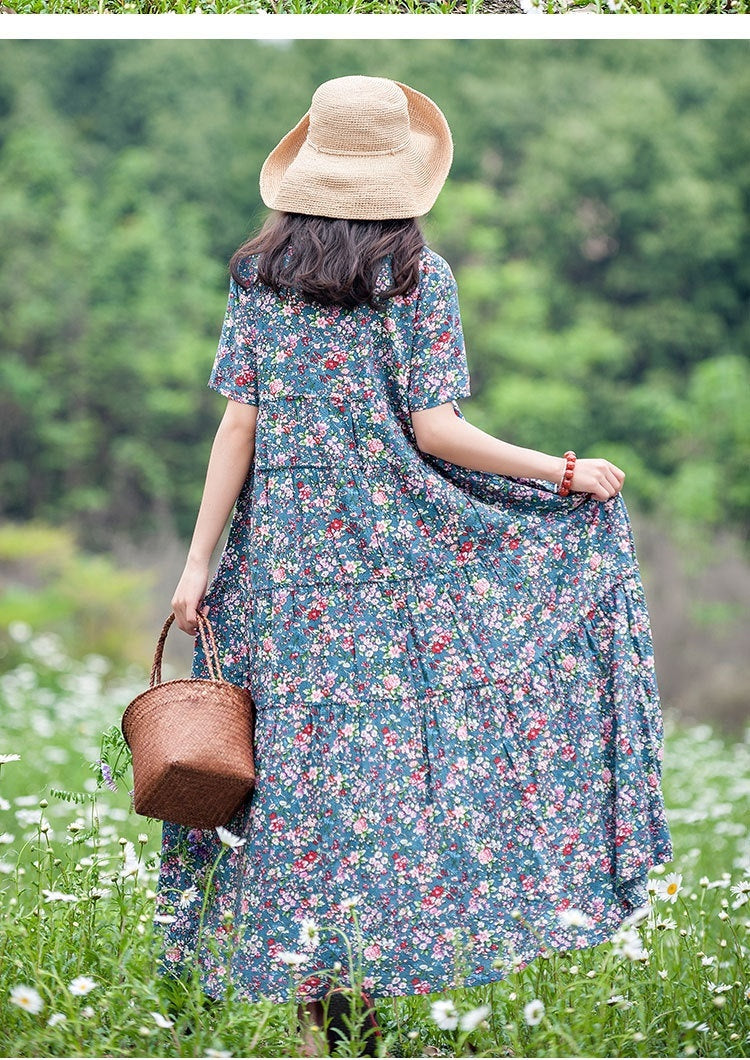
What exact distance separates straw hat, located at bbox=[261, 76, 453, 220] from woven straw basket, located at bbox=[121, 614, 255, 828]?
0.95 metres

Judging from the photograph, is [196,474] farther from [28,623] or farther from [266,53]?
[266,53]

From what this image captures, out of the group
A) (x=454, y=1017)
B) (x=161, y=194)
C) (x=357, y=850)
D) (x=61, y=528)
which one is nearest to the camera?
(x=454, y=1017)

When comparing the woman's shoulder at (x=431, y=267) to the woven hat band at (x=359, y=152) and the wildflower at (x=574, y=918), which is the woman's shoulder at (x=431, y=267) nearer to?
the woven hat band at (x=359, y=152)

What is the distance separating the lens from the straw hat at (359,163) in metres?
2.48

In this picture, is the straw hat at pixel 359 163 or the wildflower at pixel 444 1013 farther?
the straw hat at pixel 359 163

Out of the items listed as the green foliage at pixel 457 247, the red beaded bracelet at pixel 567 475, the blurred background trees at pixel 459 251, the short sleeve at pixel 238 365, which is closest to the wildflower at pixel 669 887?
the red beaded bracelet at pixel 567 475

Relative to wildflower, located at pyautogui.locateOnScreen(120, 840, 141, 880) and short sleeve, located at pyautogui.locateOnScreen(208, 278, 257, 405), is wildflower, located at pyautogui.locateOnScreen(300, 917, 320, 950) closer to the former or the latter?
wildflower, located at pyautogui.locateOnScreen(120, 840, 141, 880)

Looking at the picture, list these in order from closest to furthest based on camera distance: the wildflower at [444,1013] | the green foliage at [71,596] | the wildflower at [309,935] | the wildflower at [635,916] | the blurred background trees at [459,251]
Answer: the wildflower at [444,1013] → the wildflower at [309,935] → the wildflower at [635,916] → the green foliage at [71,596] → the blurred background trees at [459,251]

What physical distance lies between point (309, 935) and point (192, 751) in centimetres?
43

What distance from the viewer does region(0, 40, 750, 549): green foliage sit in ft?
36.5

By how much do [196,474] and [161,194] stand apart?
285cm

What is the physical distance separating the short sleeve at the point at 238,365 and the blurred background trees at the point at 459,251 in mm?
8334

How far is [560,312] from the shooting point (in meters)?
12.3

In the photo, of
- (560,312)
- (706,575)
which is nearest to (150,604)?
(706,575)
